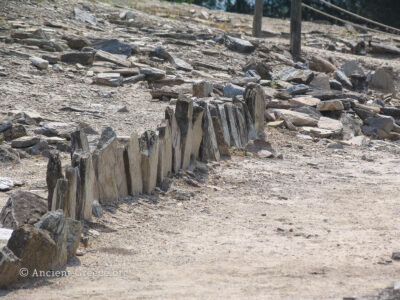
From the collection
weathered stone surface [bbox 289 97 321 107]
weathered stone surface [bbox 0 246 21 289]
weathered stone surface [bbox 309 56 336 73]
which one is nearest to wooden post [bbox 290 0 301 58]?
weathered stone surface [bbox 309 56 336 73]

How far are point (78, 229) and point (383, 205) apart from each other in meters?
2.86

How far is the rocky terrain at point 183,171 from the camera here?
3.79 meters

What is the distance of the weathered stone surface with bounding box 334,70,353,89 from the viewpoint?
12.8m

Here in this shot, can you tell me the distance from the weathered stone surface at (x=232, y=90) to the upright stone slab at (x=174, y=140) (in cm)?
350

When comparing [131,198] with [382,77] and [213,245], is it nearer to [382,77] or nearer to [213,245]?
[213,245]

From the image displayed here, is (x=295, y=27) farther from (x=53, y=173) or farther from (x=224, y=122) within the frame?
(x=53, y=173)

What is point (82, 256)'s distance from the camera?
4.09 meters

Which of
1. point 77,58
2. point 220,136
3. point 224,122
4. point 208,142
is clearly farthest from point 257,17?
point 208,142

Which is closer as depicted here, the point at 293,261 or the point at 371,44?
the point at 293,261

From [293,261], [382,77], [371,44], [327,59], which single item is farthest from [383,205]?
[371,44]

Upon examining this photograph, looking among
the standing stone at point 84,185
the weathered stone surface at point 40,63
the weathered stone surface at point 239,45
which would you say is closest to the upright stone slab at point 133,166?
the standing stone at point 84,185

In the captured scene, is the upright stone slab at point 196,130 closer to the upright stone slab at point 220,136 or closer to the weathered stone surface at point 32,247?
the upright stone slab at point 220,136

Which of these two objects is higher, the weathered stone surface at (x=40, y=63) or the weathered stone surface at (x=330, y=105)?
the weathered stone surface at (x=40, y=63)

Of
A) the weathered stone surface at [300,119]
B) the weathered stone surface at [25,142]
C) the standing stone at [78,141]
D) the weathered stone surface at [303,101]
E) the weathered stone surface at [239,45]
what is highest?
the weathered stone surface at [239,45]
